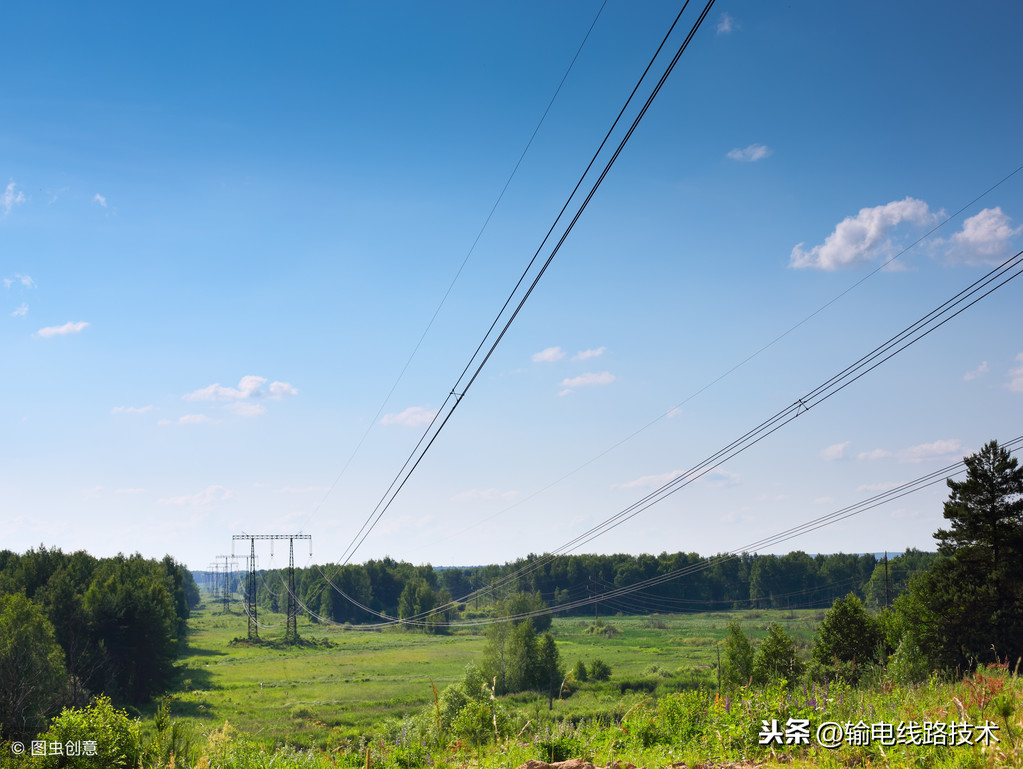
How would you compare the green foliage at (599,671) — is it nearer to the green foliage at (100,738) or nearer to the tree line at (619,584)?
the green foliage at (100,738)

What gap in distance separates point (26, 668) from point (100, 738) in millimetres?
46434

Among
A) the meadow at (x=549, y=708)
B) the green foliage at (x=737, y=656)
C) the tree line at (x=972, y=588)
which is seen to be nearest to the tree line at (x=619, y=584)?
the meadow at (x=549, y=708)

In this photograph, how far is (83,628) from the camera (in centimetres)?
6425

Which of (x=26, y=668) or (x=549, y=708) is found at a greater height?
(x=549, y=708)

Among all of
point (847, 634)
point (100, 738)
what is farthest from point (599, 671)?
point (100, 738)

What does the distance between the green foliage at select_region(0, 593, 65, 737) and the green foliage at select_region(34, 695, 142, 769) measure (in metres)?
40.6

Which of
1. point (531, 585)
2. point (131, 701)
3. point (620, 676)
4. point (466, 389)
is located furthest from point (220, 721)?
point (531, 585)

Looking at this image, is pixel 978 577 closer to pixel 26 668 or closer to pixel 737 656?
pixel 737 656

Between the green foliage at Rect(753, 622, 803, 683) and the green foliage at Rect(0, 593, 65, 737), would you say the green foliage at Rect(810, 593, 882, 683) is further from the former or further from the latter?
the green foliage at Rect(0, 593, 65, 737)

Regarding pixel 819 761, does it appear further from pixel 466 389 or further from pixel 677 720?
pixel 466 389

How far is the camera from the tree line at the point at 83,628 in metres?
45.8

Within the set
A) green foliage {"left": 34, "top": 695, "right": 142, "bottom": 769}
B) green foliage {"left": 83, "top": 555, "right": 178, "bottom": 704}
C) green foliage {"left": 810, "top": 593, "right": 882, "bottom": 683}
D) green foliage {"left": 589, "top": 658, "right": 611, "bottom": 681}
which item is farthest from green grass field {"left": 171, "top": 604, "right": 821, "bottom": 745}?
green foliage {"left": 34, "top": 695, "right": 142, "bottom": 769}

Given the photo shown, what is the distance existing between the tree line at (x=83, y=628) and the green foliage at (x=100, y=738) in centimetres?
4545

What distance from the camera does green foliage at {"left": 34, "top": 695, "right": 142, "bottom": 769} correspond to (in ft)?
28.3
